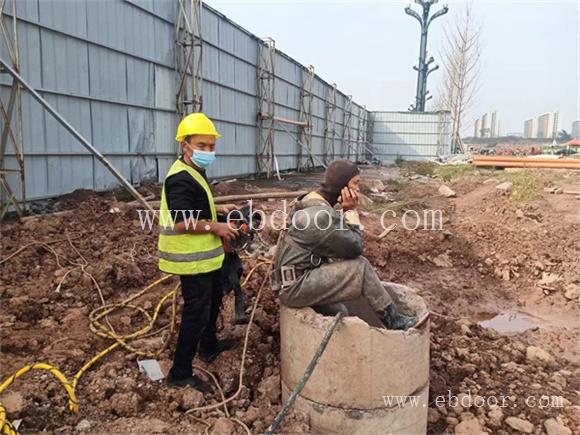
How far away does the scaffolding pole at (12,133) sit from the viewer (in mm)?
6812

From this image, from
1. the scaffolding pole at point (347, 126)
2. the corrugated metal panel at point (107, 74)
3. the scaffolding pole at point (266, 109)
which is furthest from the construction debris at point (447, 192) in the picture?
the scaffolding pole at point (347, 126)

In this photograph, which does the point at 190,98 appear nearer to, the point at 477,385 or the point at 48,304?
the point at 48,304

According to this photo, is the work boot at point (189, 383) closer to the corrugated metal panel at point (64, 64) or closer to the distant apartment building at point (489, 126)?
the corrugated metal panel at point (64, 64)

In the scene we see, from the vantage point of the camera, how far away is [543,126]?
76812 millimetres

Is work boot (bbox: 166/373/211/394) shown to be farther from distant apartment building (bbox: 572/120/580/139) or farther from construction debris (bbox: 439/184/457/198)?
distant apartment building (bbox: 572/120/580/139)

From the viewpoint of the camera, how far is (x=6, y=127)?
22.4 ft

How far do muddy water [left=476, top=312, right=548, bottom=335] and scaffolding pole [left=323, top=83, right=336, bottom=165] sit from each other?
21.2 metres

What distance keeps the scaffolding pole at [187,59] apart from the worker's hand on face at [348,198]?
973 cm

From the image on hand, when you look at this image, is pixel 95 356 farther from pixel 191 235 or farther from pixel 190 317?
pixel 191 235

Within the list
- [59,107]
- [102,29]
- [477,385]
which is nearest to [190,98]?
[102,29]

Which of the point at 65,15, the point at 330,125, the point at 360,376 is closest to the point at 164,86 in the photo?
the point at 65,15

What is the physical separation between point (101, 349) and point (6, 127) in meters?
4.85

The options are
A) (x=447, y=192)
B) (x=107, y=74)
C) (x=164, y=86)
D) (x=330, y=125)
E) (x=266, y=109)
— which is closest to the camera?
(x=107, y=74)

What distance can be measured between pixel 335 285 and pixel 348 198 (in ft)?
1.96
